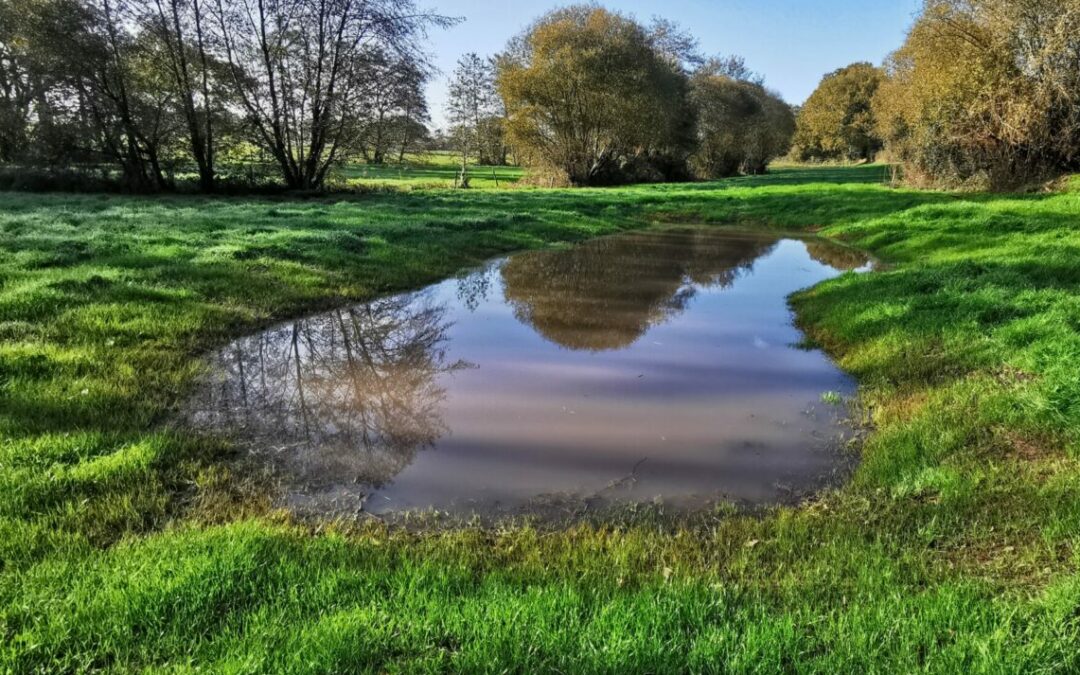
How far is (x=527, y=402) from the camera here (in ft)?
20.0

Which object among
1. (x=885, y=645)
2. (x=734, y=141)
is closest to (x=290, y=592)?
(x=885, y=645)

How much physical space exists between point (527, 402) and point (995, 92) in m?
24.2

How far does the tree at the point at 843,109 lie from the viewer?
69312 millimetres

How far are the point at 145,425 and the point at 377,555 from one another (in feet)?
9.50

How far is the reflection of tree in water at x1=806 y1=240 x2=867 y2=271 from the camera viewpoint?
14.6 meters

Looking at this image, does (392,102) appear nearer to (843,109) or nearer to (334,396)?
(334,396)

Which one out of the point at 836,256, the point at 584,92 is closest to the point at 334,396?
the point at 836,256

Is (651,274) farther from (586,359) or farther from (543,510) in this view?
(543,510)

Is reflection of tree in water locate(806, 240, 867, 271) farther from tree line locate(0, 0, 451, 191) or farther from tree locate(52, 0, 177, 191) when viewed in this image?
tree locate(52, 0, 177, 191)

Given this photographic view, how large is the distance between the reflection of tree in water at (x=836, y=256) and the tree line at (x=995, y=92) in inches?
367

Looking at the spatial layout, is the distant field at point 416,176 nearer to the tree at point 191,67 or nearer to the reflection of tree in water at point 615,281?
the tree at point 191,67

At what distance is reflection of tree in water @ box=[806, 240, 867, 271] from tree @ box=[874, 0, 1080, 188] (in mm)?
9295

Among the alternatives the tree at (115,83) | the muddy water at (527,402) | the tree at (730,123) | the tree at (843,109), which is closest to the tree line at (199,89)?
the tree at (115,83)

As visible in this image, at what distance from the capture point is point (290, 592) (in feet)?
9.79
